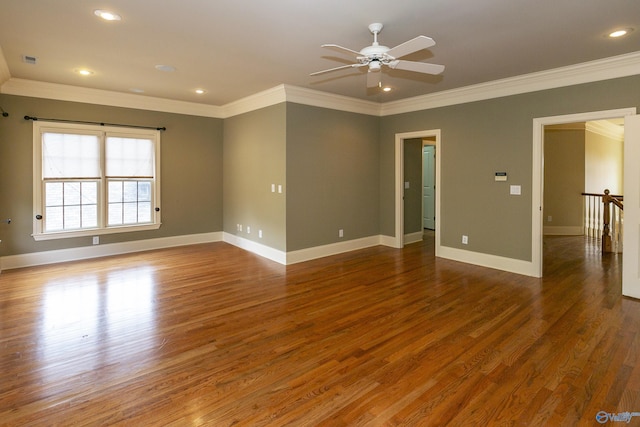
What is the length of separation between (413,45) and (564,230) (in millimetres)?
7384

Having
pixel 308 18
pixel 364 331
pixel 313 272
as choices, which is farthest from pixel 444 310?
pixel 308 18

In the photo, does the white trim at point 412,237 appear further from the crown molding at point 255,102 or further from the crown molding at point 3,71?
the crown molding at point 3,71

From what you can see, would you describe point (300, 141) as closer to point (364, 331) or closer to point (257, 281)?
point (257, 281)

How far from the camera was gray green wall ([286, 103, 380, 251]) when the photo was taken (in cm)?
565

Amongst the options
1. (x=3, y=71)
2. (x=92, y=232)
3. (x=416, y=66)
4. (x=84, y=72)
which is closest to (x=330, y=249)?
(x=416, y=66)

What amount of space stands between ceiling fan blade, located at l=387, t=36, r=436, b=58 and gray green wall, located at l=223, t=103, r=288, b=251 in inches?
110

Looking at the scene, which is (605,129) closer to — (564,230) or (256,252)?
(564,230)

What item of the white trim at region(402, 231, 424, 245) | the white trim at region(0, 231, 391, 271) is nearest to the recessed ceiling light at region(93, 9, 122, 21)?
the white trim at region(0, 231, 391, 271)

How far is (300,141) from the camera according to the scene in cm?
567

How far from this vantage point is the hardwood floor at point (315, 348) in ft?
7.00

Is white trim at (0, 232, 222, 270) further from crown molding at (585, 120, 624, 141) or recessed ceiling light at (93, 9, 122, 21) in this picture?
crown molding at (585, 120, 624, 141)

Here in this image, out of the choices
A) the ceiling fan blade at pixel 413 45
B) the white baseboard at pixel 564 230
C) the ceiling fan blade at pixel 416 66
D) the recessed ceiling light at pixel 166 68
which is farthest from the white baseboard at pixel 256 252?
the white baseboard at pixel 564 230

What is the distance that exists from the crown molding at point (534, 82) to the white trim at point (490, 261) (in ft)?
7.69

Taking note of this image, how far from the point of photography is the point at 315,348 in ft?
9.47
